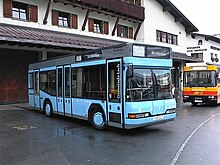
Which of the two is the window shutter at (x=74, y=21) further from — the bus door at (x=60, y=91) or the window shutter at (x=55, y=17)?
the bus door at (x=60, y=91)

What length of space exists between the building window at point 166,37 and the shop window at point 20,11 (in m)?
16.9

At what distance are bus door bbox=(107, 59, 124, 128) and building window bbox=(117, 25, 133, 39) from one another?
19.7 metres

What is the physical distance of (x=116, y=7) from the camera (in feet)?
85.5

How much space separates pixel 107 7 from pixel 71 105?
1588 cm

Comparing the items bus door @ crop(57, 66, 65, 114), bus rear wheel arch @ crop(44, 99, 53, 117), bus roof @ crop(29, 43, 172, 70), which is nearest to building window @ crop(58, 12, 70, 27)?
bus rear wheel arch @ crop(44, 99, 53, 117)

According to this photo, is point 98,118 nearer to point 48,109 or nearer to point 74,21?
point 48,109

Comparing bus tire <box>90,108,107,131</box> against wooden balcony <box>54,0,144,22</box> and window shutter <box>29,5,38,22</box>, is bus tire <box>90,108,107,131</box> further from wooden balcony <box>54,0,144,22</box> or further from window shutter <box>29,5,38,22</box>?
wooden balcony <box>54,0,144,22</box>

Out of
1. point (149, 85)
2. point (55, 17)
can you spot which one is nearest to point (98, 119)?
point (149, 85)

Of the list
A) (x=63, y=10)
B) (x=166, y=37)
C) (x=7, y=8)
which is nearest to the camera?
(x=7, y=8)

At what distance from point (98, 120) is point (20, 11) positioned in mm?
13735

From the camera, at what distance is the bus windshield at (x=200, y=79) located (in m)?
18.1

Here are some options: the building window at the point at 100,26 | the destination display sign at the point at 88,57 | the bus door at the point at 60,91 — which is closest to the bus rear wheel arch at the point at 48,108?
the bus door at the point at 60,91

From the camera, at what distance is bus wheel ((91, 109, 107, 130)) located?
9516 millimetres

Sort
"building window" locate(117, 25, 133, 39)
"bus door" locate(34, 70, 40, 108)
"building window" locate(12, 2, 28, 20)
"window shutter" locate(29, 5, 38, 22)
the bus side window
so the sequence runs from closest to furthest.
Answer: the bus side window → "bus door" locate(34, 70, 40, 108) → "building window" locate(12, 2, 28, 20) → "window shutter" locate(29, 5, 38, 22) → "building window" locate(117, 25, 133, 39)
